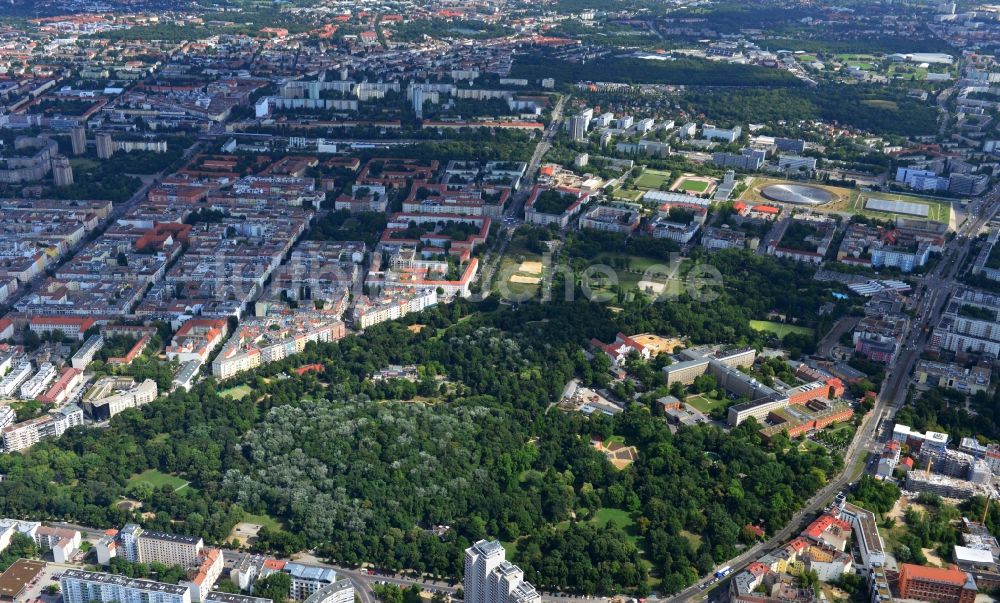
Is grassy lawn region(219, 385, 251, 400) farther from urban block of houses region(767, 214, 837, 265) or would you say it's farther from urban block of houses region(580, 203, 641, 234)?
urban block of houses region(767, 214, 837, 265)

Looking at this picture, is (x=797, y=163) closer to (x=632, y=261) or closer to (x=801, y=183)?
(x=801, y=183)

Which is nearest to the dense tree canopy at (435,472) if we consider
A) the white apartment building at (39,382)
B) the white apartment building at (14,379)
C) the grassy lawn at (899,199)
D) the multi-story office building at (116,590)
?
the multi-story office building at (116,590)

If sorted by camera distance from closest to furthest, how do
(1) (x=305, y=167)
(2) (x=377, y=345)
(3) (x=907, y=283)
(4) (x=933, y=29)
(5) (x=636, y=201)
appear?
(2) (x=377, y=345) < (3) (x=907, y=283) < (5) (x=636, y=201) < (1) (x=305, y=167) < (4) (x=933, y=29)

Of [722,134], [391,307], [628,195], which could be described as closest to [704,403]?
[391,307]

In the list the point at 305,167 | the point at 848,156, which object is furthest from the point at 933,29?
the point at 305,167

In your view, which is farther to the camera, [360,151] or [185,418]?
[360,151]

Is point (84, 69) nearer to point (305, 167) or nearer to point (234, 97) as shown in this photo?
point (234, 97)

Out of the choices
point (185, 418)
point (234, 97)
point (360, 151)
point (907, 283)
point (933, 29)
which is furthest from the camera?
point (933, 29)
